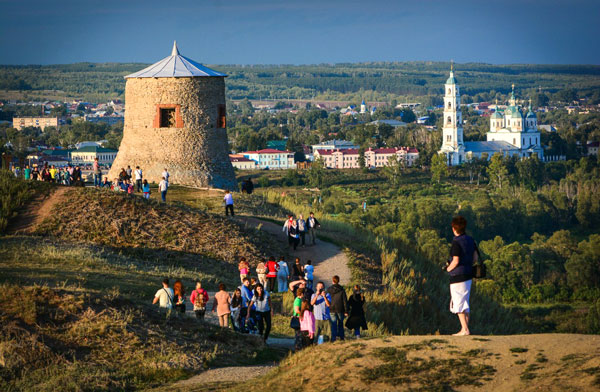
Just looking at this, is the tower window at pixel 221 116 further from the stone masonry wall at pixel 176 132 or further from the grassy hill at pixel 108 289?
the grassy hill at pixel 108 289

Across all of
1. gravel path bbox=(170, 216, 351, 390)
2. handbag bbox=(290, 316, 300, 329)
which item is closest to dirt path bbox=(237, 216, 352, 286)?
gravel path bbox=(170, 216, 351, 390)

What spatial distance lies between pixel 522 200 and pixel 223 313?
269ft

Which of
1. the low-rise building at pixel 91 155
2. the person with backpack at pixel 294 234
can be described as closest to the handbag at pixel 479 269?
the person with backpack at pixel 294 234

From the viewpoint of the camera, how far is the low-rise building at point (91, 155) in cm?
9638

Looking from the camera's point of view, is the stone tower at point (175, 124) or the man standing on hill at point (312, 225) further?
the stone tower at point (175, 124)

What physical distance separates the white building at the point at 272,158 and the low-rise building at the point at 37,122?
50775mm

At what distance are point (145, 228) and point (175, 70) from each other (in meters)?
9.82

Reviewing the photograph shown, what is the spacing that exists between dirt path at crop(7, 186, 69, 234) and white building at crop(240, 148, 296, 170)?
107 m

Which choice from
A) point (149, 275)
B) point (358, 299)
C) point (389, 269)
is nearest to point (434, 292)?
point (389, 269)

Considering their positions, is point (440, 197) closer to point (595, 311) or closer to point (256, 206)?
point (595, 311)

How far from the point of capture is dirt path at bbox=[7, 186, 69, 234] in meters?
21.0

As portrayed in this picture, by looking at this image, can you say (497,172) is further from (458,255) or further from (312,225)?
(458,255)

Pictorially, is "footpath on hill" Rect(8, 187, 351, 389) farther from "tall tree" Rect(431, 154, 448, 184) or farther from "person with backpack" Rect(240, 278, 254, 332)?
"tall tree" Rect(431, 154, 448, 184)

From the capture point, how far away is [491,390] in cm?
917
